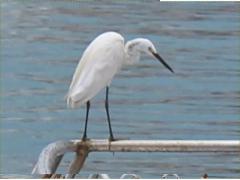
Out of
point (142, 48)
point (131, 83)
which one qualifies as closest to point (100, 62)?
point (142, 48)

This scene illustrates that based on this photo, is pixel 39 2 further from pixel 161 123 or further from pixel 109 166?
pixel 109 166

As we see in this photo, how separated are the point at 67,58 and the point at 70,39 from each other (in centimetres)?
109

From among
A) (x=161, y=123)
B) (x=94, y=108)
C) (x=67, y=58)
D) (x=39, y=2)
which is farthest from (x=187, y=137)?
(x=39, y=2)

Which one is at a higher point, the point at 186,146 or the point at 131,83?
the point at 186,146

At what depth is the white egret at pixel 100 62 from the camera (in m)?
4.24

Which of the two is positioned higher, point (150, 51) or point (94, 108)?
point (150, 51)

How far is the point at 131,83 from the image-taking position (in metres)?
9.17

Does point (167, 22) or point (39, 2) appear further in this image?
point (39, 2)

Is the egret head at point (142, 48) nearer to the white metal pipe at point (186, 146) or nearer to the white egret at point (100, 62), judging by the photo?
the white egret at point (100, 62)

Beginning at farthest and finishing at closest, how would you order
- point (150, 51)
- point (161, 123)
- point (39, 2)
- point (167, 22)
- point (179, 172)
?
point (39, 2), point (167, 22), point (161, 123), point (179, 172), point (150, 51)

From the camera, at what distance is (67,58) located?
10.2 m

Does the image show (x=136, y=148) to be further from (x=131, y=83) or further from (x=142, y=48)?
(x=131, y=83)

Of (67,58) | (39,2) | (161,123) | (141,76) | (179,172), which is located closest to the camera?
(179,172)

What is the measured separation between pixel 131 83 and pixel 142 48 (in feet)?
15.7
